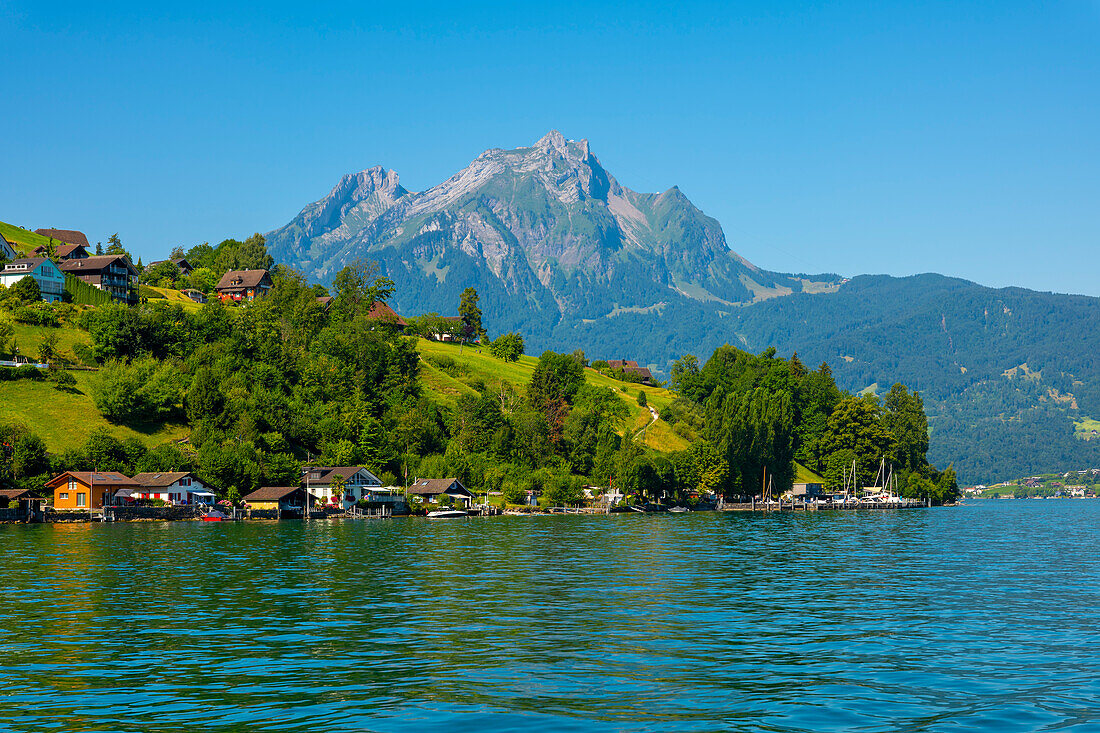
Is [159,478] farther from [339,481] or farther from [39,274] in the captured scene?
[39,274]

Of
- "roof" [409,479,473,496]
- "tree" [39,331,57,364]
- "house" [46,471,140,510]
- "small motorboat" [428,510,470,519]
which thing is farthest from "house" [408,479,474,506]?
"tree" [39,331,57,364]

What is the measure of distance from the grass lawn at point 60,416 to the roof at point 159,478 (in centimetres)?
1244

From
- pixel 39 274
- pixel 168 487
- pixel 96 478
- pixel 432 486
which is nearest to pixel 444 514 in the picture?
pixel 432 486

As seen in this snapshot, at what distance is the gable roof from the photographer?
12569 cm

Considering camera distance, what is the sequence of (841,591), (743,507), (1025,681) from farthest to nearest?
(743,507), (841,591), (1025,681)

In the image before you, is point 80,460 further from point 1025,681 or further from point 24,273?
point 1025,681

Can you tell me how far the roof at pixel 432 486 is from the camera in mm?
155250

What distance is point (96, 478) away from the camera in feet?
417

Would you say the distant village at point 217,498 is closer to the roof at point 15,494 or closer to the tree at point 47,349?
the roof at point 15,494

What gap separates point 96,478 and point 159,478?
340 inches

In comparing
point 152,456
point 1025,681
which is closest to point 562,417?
point 152,456

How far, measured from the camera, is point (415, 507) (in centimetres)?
15525

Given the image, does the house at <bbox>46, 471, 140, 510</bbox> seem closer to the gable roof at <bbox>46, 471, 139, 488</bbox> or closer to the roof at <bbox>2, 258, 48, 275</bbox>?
the gable roof at <bbox>46, 471, 139, 488</bbox>

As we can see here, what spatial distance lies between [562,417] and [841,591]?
14953 cm
